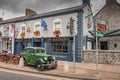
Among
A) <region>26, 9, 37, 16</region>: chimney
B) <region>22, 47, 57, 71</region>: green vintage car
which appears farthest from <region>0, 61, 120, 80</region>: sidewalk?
<region>26, 9, 37, 16</region>: chimney

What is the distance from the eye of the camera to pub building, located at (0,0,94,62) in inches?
775

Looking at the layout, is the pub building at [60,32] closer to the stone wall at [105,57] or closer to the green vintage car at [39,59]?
the stone wall at [105,57]

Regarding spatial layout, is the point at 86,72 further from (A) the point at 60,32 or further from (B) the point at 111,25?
(B) the point at 111,25

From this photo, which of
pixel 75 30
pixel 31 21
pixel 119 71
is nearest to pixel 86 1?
pixel 75 30

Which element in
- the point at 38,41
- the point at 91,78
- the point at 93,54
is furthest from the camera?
the point at 38,41

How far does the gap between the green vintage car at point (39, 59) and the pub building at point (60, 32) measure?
3.51 meters

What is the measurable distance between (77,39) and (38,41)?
6.50m

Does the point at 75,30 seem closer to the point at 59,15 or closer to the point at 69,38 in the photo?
the point at 69,38

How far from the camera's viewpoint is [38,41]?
23516 mm

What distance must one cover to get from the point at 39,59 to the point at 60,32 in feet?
23.2

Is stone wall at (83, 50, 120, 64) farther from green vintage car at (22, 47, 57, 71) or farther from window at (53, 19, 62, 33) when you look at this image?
window at (53, 19, 62, 33)

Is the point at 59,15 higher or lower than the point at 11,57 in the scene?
higher

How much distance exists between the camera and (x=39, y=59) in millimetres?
14836

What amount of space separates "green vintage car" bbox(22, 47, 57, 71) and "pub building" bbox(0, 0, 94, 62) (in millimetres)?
3512
